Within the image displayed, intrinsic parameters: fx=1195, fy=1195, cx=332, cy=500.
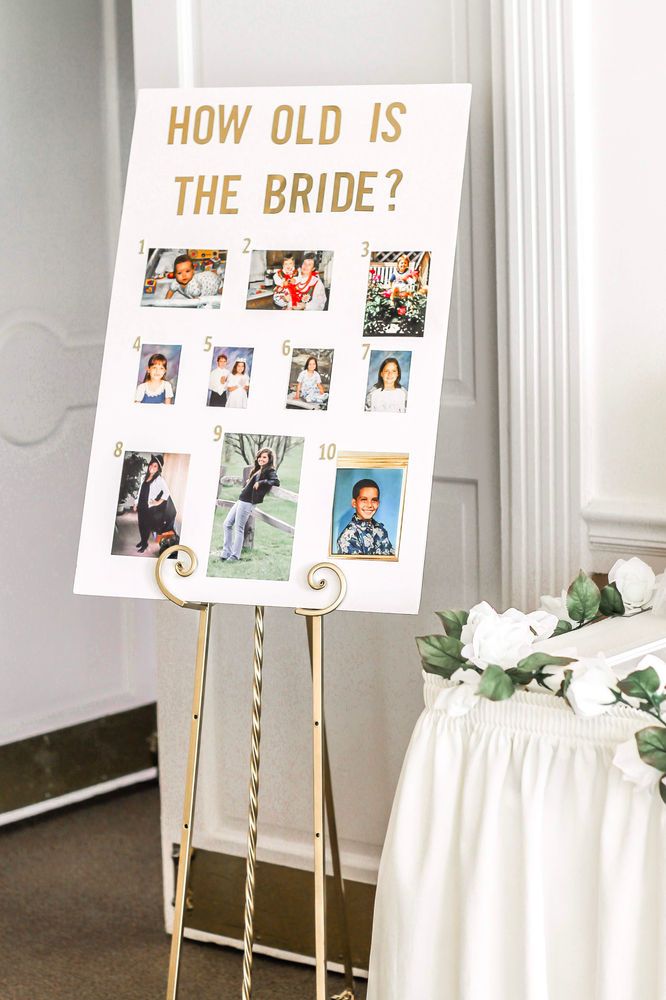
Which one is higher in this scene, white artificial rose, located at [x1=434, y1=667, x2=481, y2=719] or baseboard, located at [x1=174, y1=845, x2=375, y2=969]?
white artificial rose, located at [x1=434, y1=667, x2=481, y2=719]

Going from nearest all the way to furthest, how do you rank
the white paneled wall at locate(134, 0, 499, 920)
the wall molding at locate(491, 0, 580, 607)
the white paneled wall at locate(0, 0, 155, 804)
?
the wall molding at locate(491, 0, 580, 607) → the white paneled wall at locate(134, 0, 499, 920) → the white paneled wall at locate(0, 0, 155, 804)

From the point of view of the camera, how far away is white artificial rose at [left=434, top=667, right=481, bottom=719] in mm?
1374

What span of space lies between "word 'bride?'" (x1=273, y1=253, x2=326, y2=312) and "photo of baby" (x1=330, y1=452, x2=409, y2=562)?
0.24 metres

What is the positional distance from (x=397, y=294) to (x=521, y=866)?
80 cm

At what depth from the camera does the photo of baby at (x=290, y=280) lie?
5.69 ft

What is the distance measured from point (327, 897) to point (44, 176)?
1.87 meters

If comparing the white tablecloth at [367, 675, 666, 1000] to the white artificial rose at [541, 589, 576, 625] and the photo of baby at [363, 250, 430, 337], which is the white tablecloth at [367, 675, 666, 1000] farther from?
the photo of baby at [363, 250, 430, 337]

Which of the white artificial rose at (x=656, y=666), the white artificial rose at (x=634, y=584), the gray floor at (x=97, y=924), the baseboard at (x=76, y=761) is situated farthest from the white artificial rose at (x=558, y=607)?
the baseboard at (x=76, y=761)

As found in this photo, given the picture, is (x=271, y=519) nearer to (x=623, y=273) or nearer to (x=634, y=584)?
(x=634, y=584)

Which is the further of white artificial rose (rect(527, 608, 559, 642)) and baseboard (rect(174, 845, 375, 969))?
baseboard (rect(174, 845, 375, 969))

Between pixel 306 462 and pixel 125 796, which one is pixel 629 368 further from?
pixel 125 796

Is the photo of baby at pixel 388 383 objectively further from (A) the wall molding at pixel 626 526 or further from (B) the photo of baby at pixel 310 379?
(A) the wall molding at pixel 626 526

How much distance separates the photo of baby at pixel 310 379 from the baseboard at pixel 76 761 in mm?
1752

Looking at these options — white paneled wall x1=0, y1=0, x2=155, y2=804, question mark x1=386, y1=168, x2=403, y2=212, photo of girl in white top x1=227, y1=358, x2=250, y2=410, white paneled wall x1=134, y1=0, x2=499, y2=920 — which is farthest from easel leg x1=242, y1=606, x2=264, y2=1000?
white paneled wall x1=0, y1=0, x2=155, y2=804
